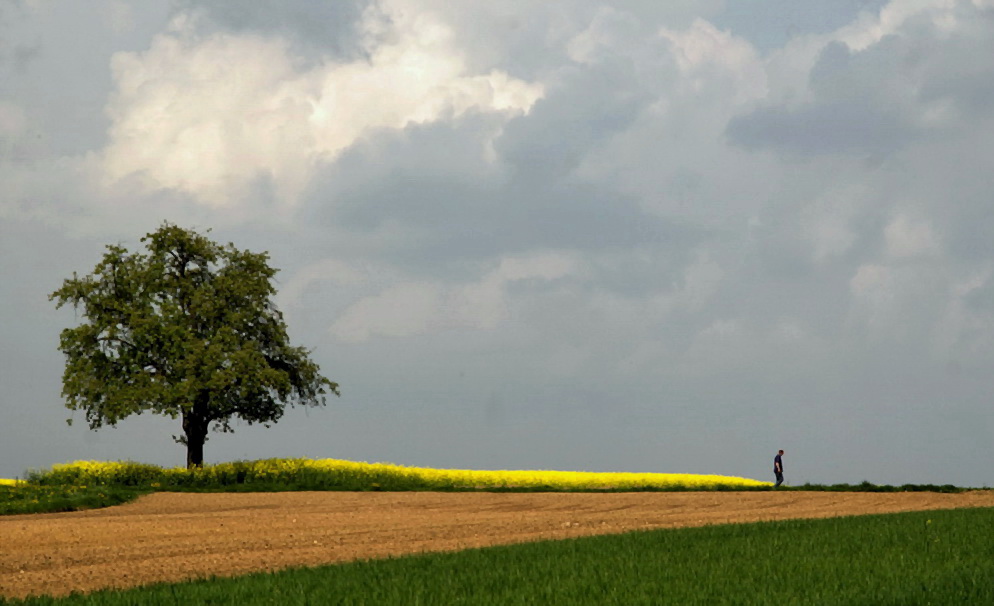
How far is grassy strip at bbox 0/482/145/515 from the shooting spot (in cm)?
2959

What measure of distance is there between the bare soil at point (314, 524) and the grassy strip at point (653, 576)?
2.09m

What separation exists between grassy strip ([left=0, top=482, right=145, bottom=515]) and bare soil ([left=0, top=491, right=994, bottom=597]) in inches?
36.0

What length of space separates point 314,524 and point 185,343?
2145 centimetres

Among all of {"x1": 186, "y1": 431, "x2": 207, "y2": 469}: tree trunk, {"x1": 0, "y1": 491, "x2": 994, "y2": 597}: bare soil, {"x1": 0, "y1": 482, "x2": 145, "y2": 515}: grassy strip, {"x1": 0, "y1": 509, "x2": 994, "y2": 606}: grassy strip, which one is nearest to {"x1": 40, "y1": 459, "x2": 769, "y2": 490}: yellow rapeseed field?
{"x1": 186, "y1": 431, "x2": 207, "y2": 469}: tree trunk

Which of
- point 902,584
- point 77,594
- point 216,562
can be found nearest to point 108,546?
point 216,562

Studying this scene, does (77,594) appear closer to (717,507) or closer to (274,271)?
(717,507)

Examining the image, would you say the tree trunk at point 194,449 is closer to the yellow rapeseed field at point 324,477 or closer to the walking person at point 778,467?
the yellow rapeseed field at point 324,477

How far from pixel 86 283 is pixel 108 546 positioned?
1103 inches

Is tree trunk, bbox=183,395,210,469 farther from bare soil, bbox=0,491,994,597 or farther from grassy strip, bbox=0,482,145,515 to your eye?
bare soil, bbox=0,491,994,597

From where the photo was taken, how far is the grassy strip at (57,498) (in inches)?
1165

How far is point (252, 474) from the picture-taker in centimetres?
4162

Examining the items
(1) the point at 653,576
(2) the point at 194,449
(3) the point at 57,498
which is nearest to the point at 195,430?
(2) the point at 194,449

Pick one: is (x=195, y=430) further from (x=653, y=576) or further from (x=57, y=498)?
(x=653, y=576)

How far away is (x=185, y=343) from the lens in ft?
136
